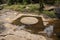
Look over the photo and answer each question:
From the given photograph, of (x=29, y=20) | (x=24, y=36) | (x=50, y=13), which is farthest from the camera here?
(x=50, y=13)

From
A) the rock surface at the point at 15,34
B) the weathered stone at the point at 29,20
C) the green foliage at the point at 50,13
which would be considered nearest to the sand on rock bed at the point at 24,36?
the rock surface at the point at 15,34

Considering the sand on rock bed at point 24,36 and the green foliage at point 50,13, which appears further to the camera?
the green foliage at point 50,13

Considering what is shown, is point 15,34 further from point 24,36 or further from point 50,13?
point 50,13

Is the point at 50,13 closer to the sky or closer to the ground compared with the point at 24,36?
closer to the ground

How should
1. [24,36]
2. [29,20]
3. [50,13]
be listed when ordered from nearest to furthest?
[24,36]
[29,20]
[50,13]

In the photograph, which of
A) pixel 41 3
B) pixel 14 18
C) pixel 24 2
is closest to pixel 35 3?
pixel 24 2

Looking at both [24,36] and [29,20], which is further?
[29,20]

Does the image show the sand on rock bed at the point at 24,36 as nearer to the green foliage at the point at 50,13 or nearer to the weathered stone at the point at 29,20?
the weathered stone at the point at 29,20

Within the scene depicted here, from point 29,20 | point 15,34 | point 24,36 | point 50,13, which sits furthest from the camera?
point 50,13

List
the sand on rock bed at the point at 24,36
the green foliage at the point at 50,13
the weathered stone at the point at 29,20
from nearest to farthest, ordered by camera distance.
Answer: the sand on rock bed at the point at 24,36 < the weathered stone at the point at 29,20 < the green foliage at the point at 50,13

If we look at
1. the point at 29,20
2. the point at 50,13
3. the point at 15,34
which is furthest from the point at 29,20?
the point at 15,34

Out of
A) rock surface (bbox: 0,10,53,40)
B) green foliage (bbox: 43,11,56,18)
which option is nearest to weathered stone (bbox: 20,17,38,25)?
rock surface (bbox: 0,10,53,40)

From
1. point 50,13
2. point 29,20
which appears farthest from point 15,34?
point 50,13

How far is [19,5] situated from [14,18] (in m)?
1.91
